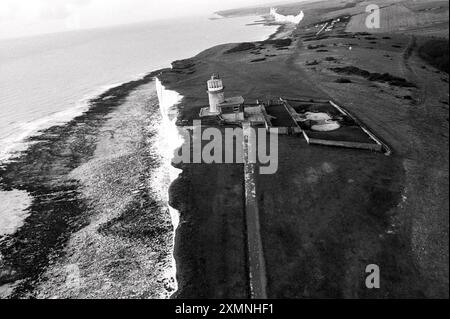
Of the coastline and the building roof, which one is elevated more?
the building roof

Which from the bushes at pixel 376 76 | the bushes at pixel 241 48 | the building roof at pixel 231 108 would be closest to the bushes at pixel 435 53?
the bushes at pixel 376 76

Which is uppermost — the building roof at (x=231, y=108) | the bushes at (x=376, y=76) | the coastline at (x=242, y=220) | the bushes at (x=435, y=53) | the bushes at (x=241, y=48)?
the bushes at (x=241, y=48)

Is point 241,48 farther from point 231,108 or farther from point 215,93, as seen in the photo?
point 231,108

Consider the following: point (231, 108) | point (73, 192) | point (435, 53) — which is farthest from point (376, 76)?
point (73, 192)

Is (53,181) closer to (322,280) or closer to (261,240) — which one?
(261,240)

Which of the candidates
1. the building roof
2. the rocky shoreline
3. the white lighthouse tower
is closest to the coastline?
the rocky shoreline

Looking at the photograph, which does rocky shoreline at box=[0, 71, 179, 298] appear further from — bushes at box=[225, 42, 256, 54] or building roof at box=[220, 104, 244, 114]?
bushes at box=[225, 42, 256, 54]

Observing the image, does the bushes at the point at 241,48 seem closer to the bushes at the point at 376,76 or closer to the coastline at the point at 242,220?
the bushes at the point at 376,76
